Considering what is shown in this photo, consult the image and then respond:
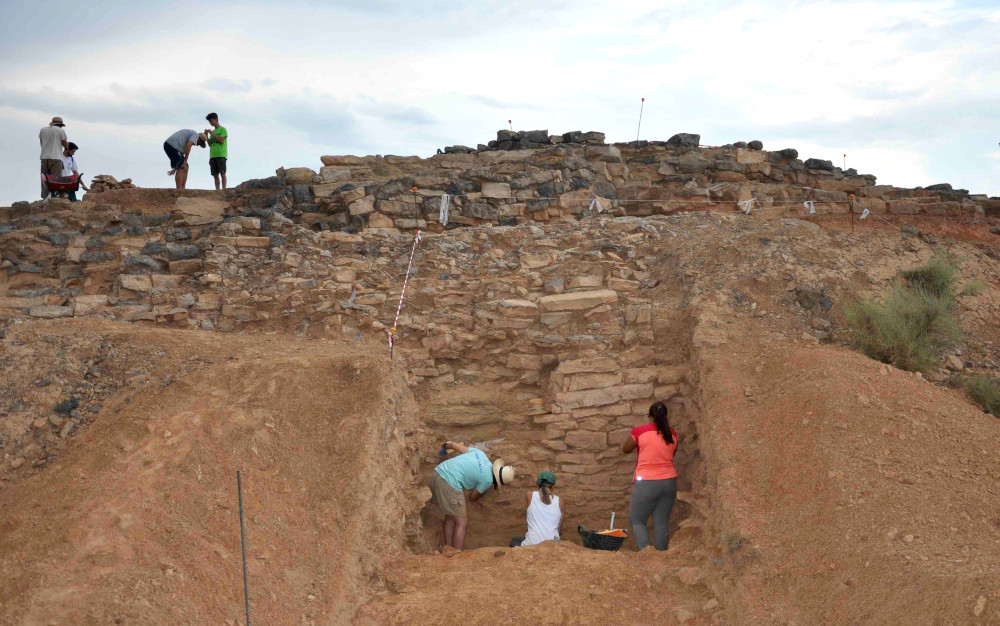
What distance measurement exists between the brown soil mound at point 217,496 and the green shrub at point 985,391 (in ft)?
18.6

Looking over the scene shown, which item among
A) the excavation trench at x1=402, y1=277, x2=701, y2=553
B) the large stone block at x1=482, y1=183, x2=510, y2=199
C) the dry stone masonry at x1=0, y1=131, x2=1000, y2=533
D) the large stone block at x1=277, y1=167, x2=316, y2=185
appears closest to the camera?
the excavation trench at x1=402, y1=277, x2=701, y2=553

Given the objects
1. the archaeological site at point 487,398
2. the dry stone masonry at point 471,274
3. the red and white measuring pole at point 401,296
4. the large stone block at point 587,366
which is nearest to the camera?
the archaeological site at point 487,398

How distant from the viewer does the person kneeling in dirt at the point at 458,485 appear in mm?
7367

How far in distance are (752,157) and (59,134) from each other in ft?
38.4

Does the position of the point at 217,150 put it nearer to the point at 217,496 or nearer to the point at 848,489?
the point at 217,496

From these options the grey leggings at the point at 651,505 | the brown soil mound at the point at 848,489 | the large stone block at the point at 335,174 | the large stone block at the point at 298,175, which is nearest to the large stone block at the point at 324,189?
the large stone block at the point at 335,174

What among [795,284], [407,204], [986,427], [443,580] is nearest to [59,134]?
[407,204]

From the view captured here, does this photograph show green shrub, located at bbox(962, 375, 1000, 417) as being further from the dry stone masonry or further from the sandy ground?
the dry stone masonry

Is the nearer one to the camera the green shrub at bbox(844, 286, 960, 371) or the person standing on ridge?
the green shrub at bbox(844, 286, 960, 371)

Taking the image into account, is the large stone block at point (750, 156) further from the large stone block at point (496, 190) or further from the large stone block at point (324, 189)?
→ the large stone block at point (324, 189)

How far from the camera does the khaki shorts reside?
→ 736 centimetres

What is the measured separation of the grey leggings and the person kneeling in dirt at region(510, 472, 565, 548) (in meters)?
0.71

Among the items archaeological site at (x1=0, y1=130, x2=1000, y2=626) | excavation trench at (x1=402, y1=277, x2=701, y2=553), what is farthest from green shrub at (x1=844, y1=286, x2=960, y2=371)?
excavation trench at (x1=402, y1=277, x2=701, y2=553)

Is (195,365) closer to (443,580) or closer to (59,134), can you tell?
(443,580)
